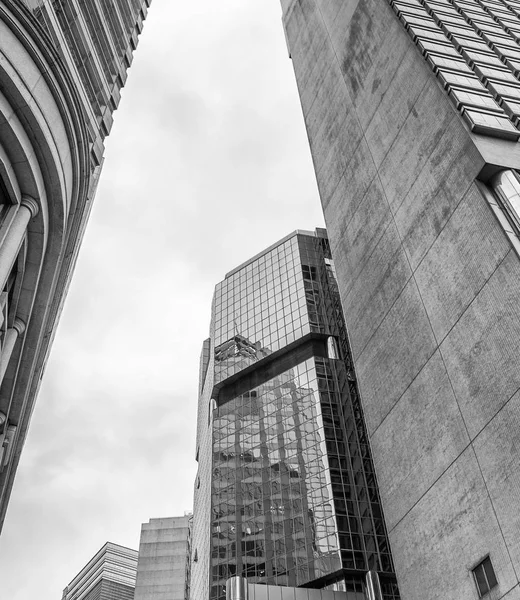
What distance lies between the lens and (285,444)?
2771 inches

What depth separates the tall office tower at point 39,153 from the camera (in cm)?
2134

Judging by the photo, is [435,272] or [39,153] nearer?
[39,153]

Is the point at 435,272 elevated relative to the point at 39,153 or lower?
elevated

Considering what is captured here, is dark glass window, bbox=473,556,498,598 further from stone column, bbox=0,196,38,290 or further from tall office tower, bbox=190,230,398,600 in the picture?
tall office tower, bbox=190,230,398,600

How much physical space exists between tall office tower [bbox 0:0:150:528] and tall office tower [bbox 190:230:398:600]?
34746mm

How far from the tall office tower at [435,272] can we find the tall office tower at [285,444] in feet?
102

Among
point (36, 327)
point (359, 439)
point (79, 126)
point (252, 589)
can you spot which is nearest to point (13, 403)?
point (36, 327)

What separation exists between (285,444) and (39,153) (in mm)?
53559

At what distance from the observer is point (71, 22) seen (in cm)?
2955

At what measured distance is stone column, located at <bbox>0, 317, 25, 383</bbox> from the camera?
81.2 feet

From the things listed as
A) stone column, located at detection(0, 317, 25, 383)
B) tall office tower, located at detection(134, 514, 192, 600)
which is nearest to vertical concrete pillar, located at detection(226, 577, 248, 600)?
stone column, located at detection(0, 317, 25, 383)

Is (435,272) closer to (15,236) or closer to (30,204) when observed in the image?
(30,204)

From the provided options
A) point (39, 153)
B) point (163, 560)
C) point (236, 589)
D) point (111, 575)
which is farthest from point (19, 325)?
point (111, 575)

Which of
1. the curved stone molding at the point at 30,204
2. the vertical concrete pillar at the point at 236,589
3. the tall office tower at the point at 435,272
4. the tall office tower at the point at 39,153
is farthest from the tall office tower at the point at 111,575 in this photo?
the curved stone molding at the point at 30,204
